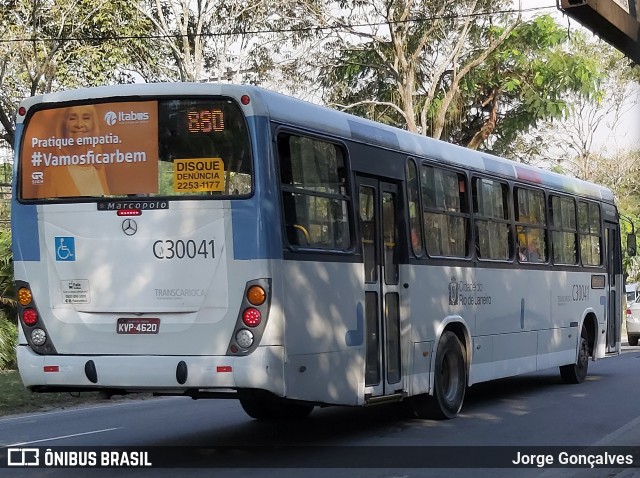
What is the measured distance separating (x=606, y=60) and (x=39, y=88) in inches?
957

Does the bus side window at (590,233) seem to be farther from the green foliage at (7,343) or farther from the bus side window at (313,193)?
the green foliage at (7,343)

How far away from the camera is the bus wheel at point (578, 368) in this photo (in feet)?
57.1

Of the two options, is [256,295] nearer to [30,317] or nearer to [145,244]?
[145,244]

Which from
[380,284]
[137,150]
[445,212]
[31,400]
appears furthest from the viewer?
[31,400]

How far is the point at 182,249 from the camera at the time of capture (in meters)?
9.34

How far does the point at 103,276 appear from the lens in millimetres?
9516

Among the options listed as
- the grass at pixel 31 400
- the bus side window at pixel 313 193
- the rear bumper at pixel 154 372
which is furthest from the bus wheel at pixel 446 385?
the grass at pixel 31 400

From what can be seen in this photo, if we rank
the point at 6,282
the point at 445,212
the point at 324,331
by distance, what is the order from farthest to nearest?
1. the point at 6,282
2. the point at 445,212
3. the point at 324,331

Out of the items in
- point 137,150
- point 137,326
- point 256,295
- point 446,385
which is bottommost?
point 446,385

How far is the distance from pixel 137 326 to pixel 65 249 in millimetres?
996

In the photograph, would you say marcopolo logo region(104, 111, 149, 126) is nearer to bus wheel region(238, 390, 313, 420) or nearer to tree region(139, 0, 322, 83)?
bus wheel region(238, 390, 313, 420)

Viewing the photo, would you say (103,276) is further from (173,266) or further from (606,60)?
(606,60)

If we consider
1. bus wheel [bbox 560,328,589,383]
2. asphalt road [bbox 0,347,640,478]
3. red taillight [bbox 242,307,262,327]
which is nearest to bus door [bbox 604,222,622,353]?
bus wheel [bbox 560,328,589,383]

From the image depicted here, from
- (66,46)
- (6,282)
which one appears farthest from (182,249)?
(66,46)
